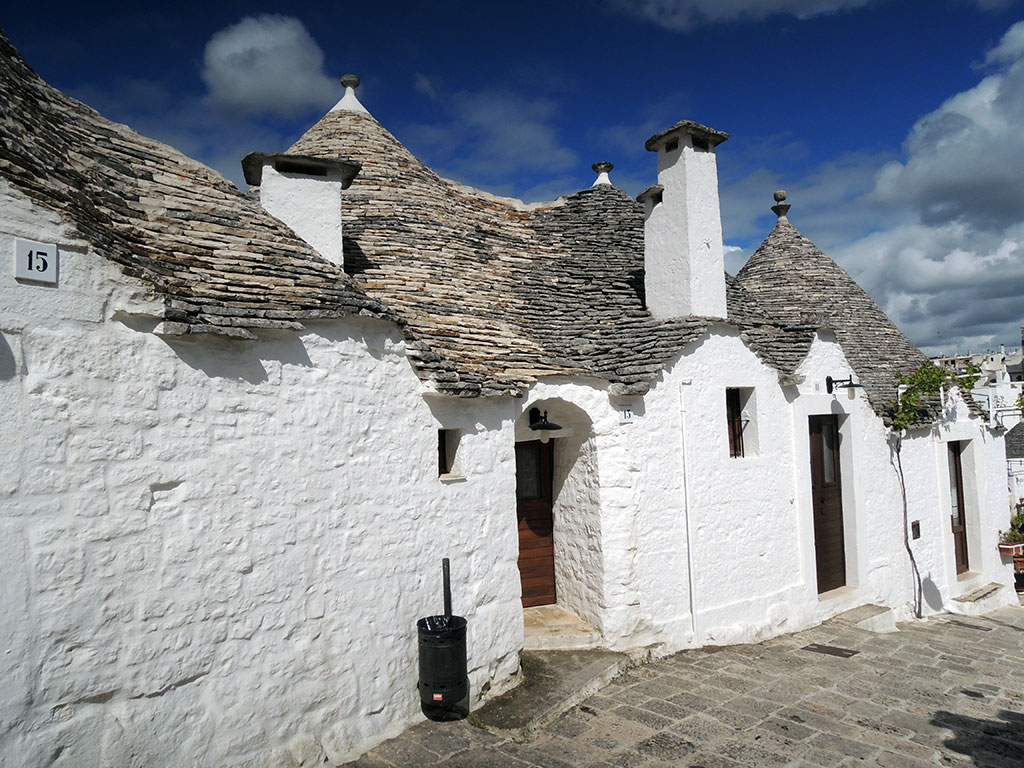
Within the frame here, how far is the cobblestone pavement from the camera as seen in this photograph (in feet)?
17.5

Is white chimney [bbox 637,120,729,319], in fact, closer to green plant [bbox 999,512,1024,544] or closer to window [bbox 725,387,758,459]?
window [bbox 725,387,758,459]

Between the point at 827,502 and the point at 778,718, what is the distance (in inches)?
200

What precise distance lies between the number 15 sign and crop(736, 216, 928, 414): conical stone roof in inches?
431

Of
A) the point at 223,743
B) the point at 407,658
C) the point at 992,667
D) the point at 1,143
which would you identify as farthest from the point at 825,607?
the point at 1,143

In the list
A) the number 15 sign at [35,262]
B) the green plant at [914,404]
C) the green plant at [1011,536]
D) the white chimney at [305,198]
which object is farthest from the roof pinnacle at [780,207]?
the number 15 sign at [35,262]

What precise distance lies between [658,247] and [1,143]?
7.35 m

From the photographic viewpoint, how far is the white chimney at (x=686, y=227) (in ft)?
29.3

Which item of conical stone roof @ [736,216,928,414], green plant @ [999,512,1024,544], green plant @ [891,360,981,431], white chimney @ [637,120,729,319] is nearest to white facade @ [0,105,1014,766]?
white chimney @ [637,120,729,319]

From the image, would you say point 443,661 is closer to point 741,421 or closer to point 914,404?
point 741,421

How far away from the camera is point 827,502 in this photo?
10.5 meters

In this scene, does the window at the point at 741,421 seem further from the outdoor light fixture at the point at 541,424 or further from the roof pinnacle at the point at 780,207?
the roof pinnacle at the point at 780,207

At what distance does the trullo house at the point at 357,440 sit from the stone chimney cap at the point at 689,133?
2.0 inches

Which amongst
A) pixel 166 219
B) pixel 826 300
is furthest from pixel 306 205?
pixel 826 300

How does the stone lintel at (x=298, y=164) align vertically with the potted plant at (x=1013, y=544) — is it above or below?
above
